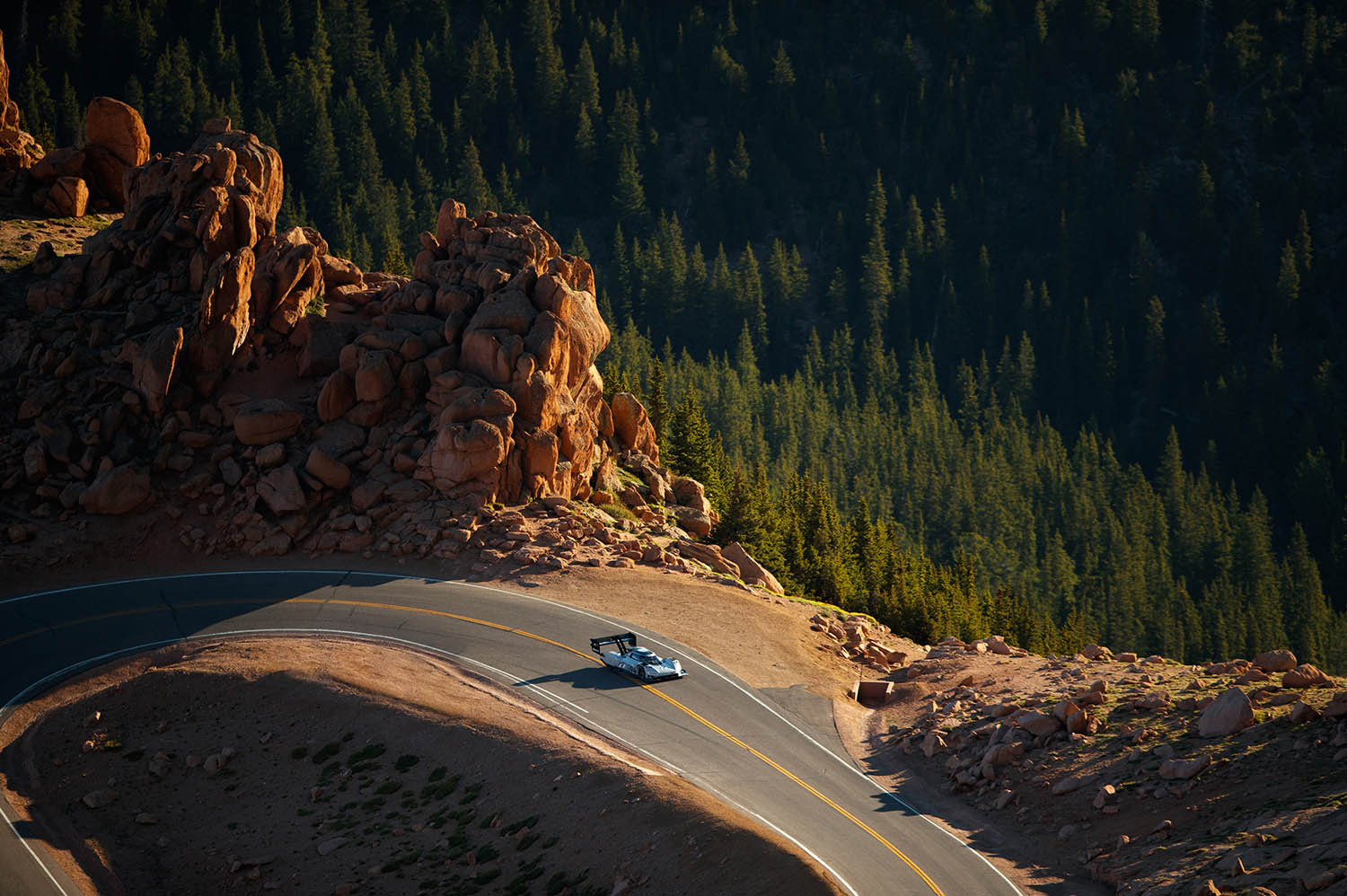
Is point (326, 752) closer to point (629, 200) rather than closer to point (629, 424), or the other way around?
point (629, 424)

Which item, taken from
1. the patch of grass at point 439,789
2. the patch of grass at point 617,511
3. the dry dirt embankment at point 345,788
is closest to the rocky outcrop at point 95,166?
the patch of grass at point 617,511

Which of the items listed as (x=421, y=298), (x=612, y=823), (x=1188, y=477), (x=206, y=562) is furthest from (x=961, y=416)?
(x=612, y=823)

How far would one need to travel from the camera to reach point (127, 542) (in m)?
55.1

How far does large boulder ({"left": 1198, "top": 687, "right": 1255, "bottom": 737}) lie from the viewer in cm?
→ 3509

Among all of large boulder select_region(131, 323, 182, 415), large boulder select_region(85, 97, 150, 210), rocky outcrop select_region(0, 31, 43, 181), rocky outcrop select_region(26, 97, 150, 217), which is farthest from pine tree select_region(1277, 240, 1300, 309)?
large boulder select_region(131, 323, 182, 415)

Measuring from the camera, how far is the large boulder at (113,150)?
2904 inches

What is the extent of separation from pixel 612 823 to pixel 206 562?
28999mm

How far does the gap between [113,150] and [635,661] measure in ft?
171

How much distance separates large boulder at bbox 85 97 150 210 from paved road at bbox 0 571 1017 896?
32.7 metres

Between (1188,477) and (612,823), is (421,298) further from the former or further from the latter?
(1188,477)

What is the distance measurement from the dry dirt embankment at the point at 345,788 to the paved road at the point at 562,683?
1506mm

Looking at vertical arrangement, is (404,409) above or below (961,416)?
above

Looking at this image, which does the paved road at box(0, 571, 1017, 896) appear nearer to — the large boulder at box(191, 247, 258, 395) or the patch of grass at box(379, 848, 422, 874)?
the patch of grass at box(379, 848, 422, 874)

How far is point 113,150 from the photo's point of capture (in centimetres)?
7456
